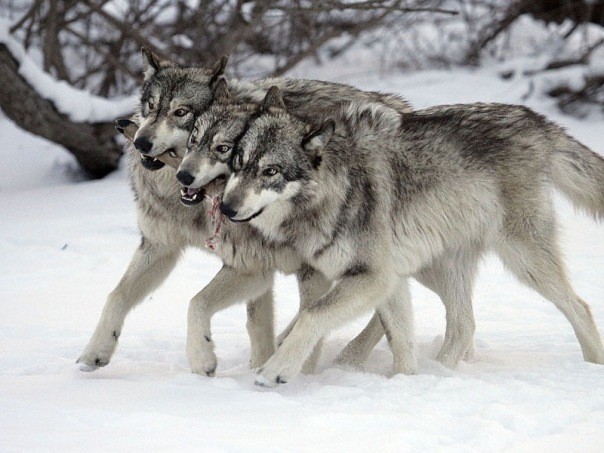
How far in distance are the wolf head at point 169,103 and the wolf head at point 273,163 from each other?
0.39 m

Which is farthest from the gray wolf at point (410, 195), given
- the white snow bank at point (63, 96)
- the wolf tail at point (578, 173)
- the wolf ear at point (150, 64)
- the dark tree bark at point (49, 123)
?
the dark tree bark at point (49, 123)

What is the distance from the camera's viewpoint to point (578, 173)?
5.64 meters

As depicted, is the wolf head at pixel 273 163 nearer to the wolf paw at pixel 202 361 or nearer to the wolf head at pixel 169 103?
the wolf head at pixel 169 103

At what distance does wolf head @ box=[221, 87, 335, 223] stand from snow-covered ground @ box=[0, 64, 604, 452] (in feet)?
3.06

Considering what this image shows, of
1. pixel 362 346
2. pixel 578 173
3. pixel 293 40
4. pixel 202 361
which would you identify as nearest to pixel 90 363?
pixel 202 361

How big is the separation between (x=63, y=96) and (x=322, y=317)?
20.0ft

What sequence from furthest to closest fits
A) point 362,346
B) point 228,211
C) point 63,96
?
point 63,96 → point 362,346 → point 228,211

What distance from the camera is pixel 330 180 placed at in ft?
16.9

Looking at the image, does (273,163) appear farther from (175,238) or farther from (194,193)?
(175,238)

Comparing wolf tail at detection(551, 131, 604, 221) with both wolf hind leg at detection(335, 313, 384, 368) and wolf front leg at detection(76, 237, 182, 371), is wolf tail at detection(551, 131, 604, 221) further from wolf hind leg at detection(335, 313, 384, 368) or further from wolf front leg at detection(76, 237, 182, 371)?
wolf front leg at detection(76, 237, 182, 371)

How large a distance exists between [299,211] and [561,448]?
191 cm

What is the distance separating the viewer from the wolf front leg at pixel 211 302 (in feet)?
16.9

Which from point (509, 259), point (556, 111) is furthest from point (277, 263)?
point (556, 111)

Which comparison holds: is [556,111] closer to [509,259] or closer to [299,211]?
[509,259]
